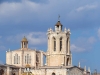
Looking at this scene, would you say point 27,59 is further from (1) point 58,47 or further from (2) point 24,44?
(1) point 58,47

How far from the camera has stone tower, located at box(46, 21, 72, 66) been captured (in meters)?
79.8

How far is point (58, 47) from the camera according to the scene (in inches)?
3152

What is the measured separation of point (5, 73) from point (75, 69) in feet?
47.1

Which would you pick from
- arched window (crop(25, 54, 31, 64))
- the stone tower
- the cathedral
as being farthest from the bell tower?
the stone tower

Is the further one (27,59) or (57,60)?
(27,59)

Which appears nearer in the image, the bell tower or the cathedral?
the cathedral

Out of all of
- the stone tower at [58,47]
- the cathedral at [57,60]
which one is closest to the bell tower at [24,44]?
the cathedral at [57,60]

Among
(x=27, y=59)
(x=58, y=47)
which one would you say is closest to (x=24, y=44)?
(x=27, y=59)

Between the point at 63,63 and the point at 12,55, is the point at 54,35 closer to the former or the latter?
the point at 63,63

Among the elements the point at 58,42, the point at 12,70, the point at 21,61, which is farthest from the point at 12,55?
the point at 58,42

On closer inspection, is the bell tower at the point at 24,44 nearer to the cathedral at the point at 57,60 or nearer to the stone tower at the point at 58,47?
the cathedral at the point at 57,60

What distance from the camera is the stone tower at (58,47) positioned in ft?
262

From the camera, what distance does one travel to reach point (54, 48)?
80.5 metres

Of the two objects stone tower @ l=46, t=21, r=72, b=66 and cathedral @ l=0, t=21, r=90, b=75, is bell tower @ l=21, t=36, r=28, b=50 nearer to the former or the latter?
cathedral @ l=0, t=21, r=90, b=75
